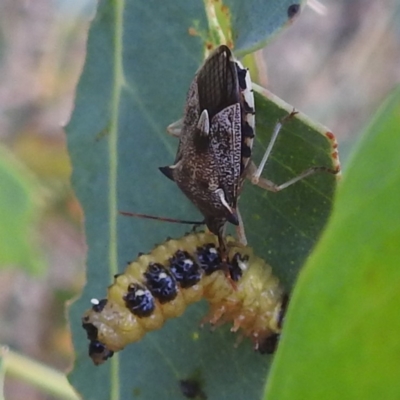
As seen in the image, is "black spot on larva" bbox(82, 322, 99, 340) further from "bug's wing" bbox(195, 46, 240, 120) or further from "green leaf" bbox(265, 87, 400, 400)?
"green leaf" bbox(265, 87, 400, 400)

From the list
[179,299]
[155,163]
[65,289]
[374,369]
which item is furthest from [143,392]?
[65,289]

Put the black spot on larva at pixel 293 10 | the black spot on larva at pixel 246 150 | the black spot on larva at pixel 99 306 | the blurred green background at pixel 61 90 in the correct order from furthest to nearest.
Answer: the blurred green background at pixel 61 90 < the black spot on larva at pixel 99 306 < the black spot on larva at pixel 246 150 < the black spot on larva at pixel 293 10

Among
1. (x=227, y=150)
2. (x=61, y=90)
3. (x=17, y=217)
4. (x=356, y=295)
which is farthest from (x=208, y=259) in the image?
(x=61, y=90)

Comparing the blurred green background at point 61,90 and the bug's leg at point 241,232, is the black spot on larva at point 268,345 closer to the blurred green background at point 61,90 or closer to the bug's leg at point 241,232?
the bug's leg at point 241,232

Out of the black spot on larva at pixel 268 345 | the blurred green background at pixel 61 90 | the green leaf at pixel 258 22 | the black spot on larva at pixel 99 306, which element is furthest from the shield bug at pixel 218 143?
the blurred green background at pixel 61 90

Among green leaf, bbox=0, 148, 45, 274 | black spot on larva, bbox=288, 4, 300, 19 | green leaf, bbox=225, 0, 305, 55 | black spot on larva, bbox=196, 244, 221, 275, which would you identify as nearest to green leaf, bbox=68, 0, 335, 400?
black spot on larva, bbox=196, 244, 221, 275

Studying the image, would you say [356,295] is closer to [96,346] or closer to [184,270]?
[184,270]
